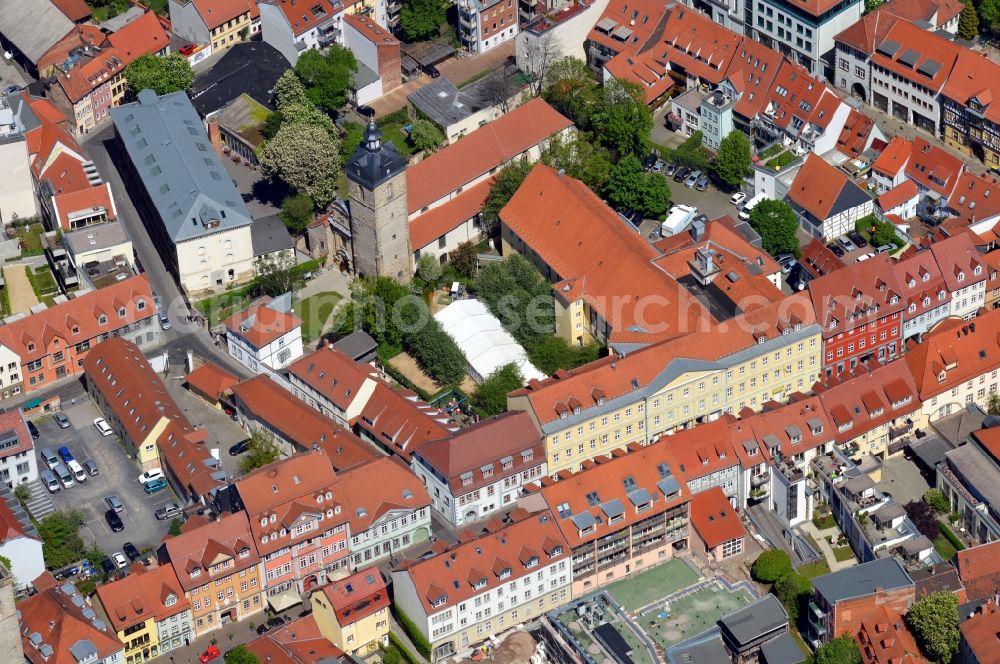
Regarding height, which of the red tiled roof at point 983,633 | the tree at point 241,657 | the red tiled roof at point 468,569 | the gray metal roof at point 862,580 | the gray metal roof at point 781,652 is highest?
the red tiled roof at point 468,569

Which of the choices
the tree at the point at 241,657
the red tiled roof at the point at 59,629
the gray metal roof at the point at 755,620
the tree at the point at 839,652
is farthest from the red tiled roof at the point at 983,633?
the red tiled roof at the point at 59,629

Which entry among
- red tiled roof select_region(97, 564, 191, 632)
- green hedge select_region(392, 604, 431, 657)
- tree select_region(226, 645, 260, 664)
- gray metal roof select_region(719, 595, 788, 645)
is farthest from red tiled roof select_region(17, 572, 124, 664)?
gray metal roof select_region(719, 595, 788, 645)

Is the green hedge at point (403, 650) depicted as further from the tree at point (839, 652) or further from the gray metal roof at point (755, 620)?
the tree at point (839, 652)

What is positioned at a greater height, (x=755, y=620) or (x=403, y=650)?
(x=755, y=620)

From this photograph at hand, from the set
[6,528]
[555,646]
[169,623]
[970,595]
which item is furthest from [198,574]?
[970,595]

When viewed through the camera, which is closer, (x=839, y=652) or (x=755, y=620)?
(x=839, y=652)

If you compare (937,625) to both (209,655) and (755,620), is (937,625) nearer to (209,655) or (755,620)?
(755,620)

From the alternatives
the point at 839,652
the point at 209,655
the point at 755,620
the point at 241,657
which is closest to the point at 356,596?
the point at 241,657
